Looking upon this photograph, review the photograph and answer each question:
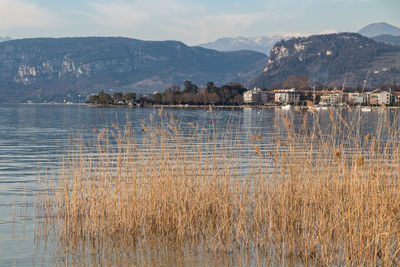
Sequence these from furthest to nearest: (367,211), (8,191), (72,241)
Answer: (8,191), (72,241), (367,211)

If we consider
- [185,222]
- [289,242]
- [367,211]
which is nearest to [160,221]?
[185,222]

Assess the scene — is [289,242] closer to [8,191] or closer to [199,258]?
[199,258]

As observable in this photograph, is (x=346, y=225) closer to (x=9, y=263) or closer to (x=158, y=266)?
(x=158, y=266)

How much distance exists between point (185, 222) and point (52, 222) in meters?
3.18

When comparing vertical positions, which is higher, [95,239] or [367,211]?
[367,211]

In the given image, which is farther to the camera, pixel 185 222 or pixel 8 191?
pixel 8 191

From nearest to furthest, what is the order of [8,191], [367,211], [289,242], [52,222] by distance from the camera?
[367,211]
[289,242]
[52,222]
[8,191]

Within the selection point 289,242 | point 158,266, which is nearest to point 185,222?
point 158,266

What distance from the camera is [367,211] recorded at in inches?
307

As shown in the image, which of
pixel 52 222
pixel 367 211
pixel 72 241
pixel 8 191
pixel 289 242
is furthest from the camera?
pixel 8 191

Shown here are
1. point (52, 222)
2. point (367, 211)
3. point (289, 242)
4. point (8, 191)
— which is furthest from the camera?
point (8, 191)

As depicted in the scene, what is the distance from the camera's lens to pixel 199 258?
27.7 feet

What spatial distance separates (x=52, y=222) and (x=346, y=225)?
6.19m

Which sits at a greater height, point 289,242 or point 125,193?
point 125,193
